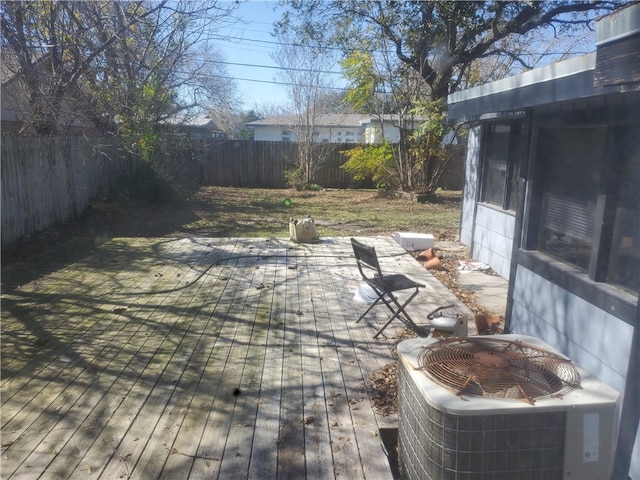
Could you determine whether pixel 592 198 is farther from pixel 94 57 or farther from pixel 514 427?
pixel 94 57

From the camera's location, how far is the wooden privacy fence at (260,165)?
61.1ft

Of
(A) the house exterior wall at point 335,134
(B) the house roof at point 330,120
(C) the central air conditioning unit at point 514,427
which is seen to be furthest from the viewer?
(A) the house exterior wall at point 335,134

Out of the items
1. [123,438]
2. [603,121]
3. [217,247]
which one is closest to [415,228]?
[217,247]

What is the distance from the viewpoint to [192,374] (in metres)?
3.61

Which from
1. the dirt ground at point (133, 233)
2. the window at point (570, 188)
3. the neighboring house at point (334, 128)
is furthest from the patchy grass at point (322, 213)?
the window at point (570, 188)

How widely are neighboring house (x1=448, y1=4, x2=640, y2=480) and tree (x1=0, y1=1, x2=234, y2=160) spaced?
5.70 metres

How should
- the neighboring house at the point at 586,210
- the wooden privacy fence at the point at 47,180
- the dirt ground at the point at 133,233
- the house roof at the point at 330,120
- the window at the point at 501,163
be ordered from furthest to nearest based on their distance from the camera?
1. the house roof at the point at 330,120
2. the wooden privacy fence at the point at 47,180
3. the window at the point at 501,163
4. the dirt ground at the point at 133,233
5. the neighboring house at the point at 586,210

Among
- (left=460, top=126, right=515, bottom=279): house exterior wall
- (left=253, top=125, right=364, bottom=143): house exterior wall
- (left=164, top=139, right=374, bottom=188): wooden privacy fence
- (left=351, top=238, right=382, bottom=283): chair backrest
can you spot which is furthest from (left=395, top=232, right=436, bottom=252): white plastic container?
(left=253, top=125, right=364, bottom=143): house exterior wall

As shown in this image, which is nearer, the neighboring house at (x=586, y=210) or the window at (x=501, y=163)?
the neighboring house at (x=586, y=210)

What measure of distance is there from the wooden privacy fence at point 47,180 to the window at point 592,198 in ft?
22.9

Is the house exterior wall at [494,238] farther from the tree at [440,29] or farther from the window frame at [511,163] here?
the tree at [440,29]

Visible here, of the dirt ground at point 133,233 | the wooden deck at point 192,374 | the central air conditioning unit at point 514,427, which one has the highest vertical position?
the central air conditioning unit at point 514,427

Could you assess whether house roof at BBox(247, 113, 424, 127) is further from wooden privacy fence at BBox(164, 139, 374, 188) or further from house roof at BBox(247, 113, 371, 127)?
wooden privacy fence at BBox(164, 139, 374, 188)

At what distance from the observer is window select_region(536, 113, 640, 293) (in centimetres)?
273
